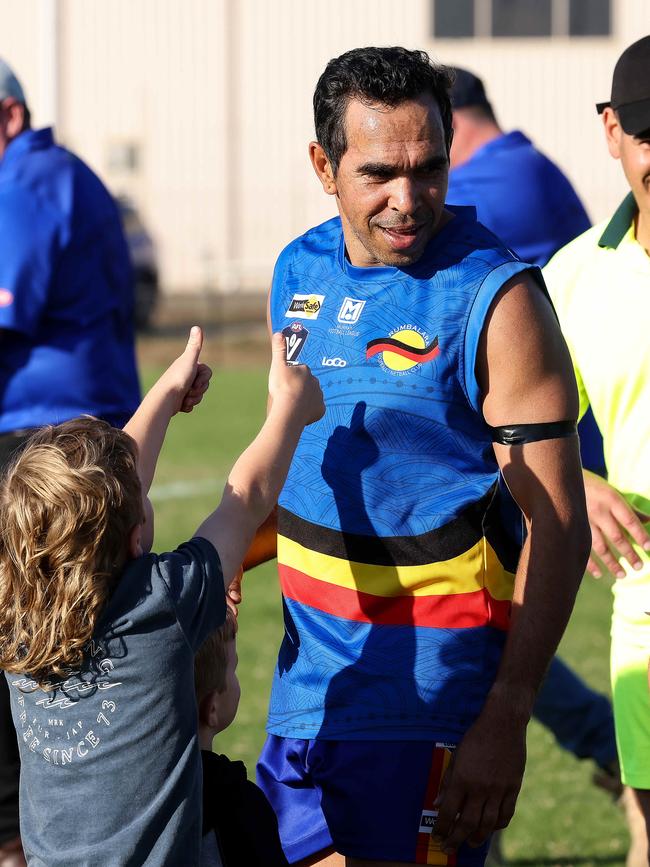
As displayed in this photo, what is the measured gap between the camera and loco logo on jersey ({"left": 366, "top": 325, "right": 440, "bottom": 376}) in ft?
8.96

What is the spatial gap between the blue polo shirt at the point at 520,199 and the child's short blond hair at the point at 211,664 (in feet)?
9.84

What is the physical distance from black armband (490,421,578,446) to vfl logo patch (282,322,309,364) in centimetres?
48

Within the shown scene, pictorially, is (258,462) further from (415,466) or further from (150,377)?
(150,377)

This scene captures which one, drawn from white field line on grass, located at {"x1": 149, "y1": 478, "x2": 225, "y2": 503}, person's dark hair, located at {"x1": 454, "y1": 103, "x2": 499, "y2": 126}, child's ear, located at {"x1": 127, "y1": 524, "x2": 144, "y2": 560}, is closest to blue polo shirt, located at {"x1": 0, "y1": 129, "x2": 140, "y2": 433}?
person's dark hair, located at {"x1": 454, "y1": 103, "x2": 499, "y2": 126}

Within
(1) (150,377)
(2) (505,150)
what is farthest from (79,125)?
(2) (505,150)

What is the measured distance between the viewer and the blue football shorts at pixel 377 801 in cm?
281

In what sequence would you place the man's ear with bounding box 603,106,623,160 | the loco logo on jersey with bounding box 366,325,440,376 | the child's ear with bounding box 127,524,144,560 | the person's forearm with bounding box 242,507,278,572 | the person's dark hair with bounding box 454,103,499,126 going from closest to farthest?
the child's ear with bounding box 127,524,144,560 < the loco logo on jersey with bounding box 366,325,440,376 < the person's forearm with bounding box 242,507,278,572 < the man's ear with bounding box 603,106,623,160 < the person's dark hair with bounding box 454,103,499,126

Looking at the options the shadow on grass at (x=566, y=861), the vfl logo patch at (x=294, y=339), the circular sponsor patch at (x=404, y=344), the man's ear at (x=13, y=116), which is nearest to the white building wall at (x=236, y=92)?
the man's ear at (x=13, y=116)

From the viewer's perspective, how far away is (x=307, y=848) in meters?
2.94

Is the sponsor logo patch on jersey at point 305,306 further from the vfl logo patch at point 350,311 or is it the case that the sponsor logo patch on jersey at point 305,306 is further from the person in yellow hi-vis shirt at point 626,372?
the person in yellow hi-vis shirt at point 626,372

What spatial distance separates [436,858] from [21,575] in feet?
3.36

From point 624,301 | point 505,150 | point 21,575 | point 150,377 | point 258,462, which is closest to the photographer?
point 21,575

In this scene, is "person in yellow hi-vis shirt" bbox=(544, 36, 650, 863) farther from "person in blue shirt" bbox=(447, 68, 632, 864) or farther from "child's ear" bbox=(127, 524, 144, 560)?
"person in blue shirt" bbox=(447, 68, 632, 864)

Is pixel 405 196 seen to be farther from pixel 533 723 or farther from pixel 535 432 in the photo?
pixel 533 723
